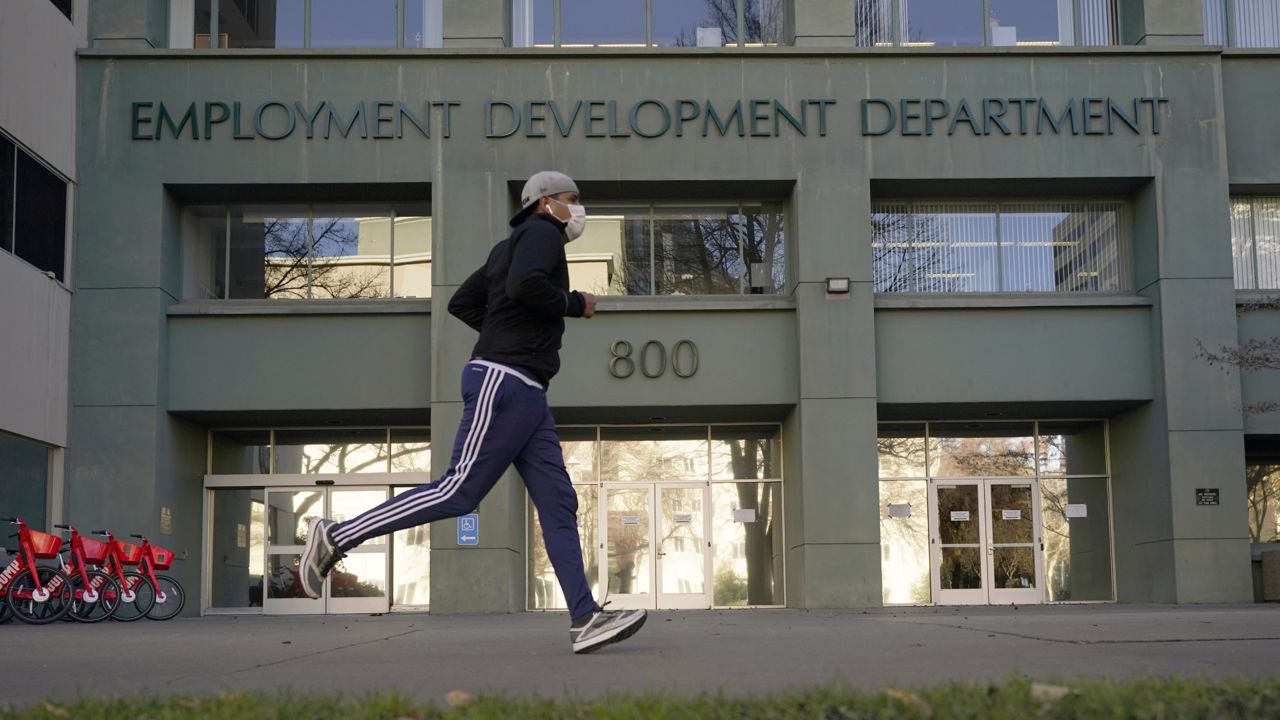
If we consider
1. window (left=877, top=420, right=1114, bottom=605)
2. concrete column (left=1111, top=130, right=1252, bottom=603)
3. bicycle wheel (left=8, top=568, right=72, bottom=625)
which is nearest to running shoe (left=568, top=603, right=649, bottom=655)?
bicycle wheel (left=8, top=568, right=72, bottom=625)

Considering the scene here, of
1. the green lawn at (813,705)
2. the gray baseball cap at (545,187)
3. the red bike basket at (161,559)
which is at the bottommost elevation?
the green lawn at (813,705)

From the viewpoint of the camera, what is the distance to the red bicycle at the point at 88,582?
1745 cm

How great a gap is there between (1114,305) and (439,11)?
11.1 m

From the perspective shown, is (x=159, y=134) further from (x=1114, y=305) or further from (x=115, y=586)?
(x=1114, y=305)

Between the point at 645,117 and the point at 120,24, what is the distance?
7.78 meters

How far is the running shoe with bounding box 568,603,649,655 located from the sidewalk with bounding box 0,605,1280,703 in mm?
69

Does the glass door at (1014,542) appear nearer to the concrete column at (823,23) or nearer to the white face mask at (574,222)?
the concrete column at (823,23)

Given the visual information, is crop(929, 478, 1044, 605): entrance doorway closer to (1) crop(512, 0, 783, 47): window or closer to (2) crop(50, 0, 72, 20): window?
(1) crop(512, 0, 783, 47): window

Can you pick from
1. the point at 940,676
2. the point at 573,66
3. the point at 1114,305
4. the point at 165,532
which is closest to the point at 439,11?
the point at 573,66

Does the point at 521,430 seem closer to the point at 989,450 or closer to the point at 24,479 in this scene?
the point at 24,479

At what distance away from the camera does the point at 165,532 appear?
67.4ft

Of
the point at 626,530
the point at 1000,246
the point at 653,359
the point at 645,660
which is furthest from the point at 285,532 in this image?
the point at 645,660

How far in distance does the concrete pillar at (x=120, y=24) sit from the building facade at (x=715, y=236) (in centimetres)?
5

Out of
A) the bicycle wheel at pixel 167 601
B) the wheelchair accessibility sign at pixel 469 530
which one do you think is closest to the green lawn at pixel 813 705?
the bicycle wheel at pixel 167 601
